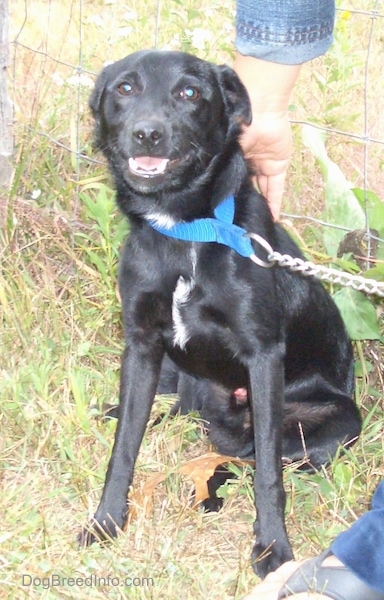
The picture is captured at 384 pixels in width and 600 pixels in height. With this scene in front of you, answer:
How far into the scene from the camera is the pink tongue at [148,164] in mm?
2342

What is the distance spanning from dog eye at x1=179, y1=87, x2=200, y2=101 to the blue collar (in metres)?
0.30

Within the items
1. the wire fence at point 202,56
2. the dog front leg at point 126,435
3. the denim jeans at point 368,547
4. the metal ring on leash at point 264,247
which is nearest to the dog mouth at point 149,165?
the metal ring on leash at point 264,247

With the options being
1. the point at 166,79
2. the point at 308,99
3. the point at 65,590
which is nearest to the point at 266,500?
the point at 65,590

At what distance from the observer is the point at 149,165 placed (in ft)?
7.75

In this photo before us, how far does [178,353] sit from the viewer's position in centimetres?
257

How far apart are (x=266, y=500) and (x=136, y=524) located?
1.25 feet

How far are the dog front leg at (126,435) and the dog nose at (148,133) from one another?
2.04 ft

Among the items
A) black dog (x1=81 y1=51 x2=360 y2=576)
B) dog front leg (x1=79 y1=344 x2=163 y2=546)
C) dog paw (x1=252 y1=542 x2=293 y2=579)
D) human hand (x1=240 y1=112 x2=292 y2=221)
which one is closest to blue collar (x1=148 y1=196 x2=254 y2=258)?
black dog (x1=81 y1=51 x2=360 y2=576)

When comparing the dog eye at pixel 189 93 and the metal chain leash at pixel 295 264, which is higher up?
the dog eye at pixel 189 93

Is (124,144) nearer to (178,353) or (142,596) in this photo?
(178,353)

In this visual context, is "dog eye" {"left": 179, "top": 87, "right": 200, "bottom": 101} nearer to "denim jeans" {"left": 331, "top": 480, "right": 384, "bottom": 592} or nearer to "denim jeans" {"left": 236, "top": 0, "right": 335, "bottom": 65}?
"denim jeans" {"left": 236, "top": 0, "right": 335, "bottom": 65}

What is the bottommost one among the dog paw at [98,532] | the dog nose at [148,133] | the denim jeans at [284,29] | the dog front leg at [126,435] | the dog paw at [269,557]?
the dog paw at [98,532]

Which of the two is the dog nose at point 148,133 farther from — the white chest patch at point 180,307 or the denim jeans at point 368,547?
the denim jeans at point 368,547

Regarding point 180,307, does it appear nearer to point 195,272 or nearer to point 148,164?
point 195,272
